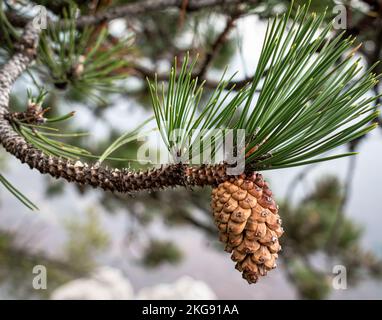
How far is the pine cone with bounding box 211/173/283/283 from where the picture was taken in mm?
259

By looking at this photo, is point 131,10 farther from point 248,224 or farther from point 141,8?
point 248,224

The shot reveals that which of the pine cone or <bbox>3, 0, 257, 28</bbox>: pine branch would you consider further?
<bbox>3, 0, 257, 28</bbox>: pine branch

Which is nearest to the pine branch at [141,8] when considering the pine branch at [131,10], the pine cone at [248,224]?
the pine branch at [131,10]

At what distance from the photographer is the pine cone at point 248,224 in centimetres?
26

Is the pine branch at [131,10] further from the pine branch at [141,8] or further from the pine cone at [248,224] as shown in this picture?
the pine cone at [248,224]

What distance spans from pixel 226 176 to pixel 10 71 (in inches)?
8.6

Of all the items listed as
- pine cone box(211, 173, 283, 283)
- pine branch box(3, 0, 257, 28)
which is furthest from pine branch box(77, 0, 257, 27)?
pine cone box(211, 173, 283, 283)

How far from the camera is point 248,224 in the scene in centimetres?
26

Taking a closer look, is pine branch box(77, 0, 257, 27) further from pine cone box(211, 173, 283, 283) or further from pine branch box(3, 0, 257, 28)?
pine cone box(211, 173, 283, 283)

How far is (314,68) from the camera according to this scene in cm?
23

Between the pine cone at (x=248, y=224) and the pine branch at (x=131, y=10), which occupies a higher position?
the pine branch at (x=131, y=10)

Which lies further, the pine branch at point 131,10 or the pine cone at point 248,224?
the pine branch at point 131,10

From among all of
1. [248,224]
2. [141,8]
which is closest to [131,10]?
[141,8]
